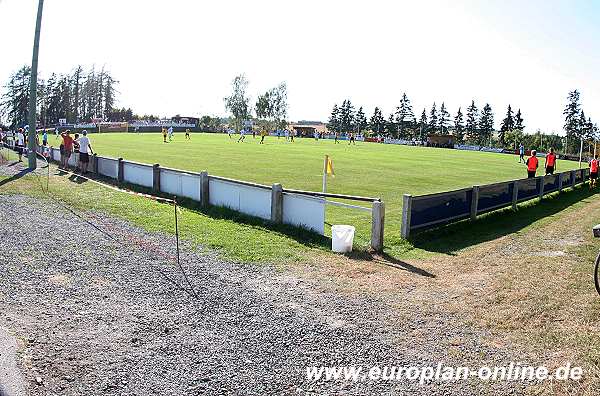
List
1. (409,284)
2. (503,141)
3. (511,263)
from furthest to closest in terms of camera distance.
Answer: (503,141) → (511,263) → (409,284)

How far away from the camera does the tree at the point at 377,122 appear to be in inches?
4934

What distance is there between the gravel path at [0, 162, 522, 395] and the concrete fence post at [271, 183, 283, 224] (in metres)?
3.11

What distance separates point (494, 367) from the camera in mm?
5340

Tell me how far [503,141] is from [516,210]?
95.4 m

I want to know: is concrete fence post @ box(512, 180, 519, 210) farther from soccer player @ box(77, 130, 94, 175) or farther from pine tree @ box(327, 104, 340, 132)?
pine tree @ box(327, 104, 340, 132)

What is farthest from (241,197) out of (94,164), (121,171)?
(94,164)

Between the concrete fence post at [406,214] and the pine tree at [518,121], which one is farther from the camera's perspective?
the pine tree at [518,121]

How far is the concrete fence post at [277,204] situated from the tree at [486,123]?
111m

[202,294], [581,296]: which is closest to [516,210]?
[581,296]

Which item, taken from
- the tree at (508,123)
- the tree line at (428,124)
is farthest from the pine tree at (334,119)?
the tree at (508,123)

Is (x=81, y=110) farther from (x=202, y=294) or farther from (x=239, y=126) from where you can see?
(x=202, y=294)

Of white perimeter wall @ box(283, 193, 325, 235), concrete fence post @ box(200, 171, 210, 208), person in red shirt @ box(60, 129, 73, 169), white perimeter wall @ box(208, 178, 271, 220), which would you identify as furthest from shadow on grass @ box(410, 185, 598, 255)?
person in red shirt @ box(60, 129, 73, 169)

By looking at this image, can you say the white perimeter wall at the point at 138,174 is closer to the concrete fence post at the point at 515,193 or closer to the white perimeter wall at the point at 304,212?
the white perimeter wall at the point at 304,212

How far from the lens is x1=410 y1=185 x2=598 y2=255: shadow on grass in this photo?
37.6ft
